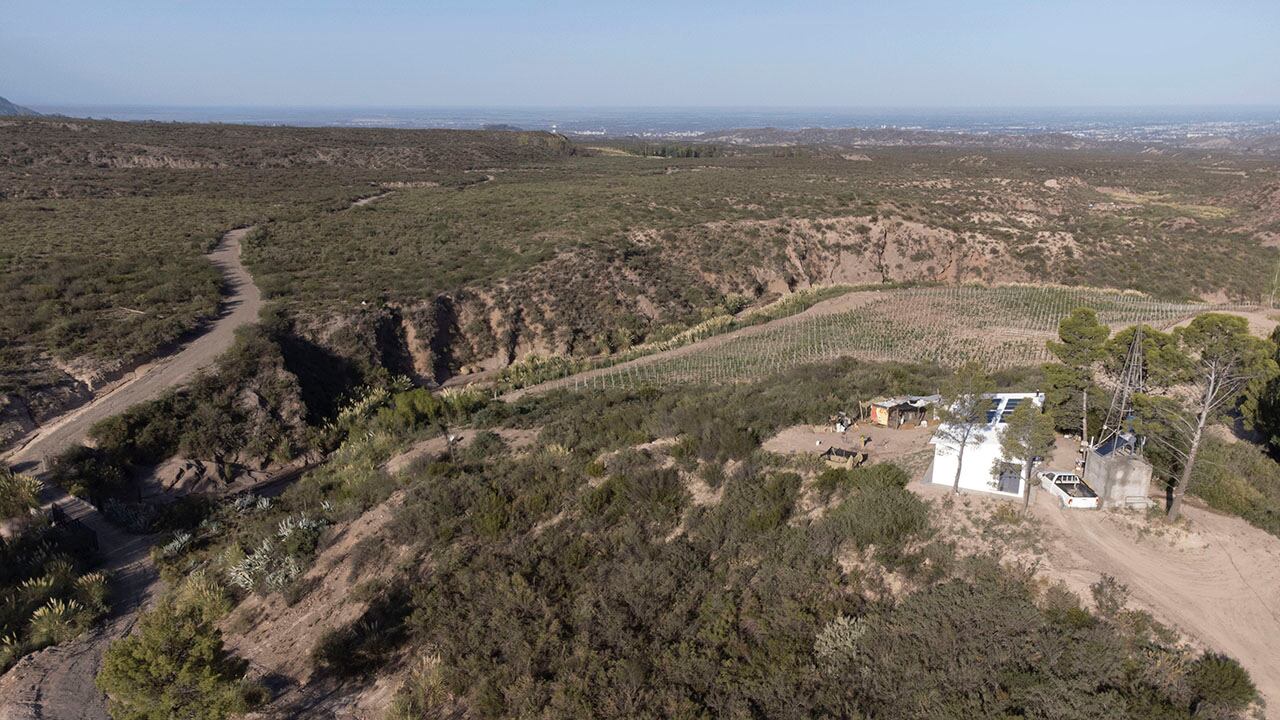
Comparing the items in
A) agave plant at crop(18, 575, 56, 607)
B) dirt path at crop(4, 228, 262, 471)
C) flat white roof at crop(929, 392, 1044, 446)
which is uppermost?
flat white roof at crop(929, 392, 1044, 446)

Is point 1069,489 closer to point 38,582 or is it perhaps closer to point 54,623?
point 54,623

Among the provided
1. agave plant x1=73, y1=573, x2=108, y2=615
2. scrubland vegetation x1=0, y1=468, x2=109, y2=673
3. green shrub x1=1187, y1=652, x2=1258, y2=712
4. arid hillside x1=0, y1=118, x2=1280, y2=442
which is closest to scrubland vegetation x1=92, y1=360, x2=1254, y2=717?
green shrub x1=1187, y1=652, x2=1258, y2=712

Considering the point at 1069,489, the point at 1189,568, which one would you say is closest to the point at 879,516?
the point at 1069,489

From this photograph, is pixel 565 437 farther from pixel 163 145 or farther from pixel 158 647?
pixel 163 145

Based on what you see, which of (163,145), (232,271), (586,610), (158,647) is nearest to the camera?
(158,647)

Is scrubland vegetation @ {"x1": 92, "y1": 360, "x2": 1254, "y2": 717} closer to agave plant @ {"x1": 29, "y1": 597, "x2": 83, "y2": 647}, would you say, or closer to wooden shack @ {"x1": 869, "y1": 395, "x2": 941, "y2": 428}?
wooden shack @ {"x1": 869, "y1": 395, "x2": 941, "y2": 428}

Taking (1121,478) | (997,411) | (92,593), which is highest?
(997,411)

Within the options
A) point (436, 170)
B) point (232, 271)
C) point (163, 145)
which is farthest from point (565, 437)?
point (163, 145)
